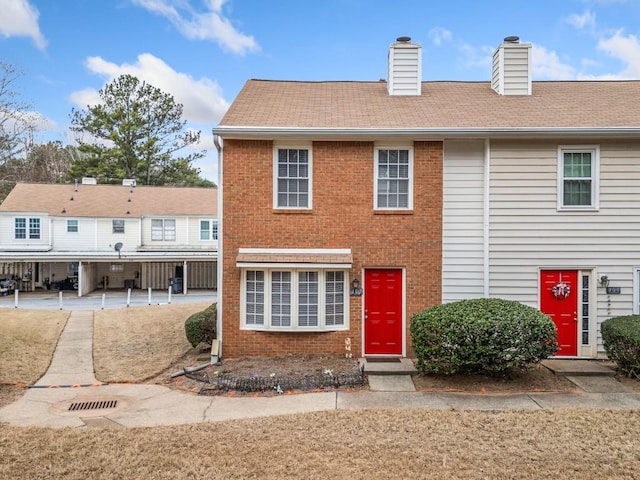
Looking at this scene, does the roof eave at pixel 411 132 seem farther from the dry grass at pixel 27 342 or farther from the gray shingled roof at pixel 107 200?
the gray shingled roof at pixel 107 200

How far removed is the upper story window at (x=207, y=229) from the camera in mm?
29125

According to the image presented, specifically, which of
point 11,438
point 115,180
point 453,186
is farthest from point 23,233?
point 453,186

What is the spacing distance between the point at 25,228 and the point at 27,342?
18097 mm

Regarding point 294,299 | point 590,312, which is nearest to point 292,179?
point 294,299

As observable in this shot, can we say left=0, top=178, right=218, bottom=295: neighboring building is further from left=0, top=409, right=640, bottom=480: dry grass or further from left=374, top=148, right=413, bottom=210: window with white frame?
left=0, top=409, right=640, bottom=480: dry grass

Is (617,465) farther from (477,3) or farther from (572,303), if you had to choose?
(477,3)

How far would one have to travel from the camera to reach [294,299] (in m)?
10.2

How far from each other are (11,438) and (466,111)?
11293 millimetres

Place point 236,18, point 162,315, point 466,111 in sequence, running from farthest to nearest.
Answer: point 236,18, point 162,315, point 466,111

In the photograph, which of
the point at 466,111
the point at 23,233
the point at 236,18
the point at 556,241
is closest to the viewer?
the point at 556,241

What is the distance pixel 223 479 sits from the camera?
15.8ft

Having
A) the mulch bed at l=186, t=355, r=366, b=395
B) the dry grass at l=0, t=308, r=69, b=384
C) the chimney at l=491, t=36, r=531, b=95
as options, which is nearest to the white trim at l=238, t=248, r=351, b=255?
the mulch bed at l=186, t=355, r=366, b=395

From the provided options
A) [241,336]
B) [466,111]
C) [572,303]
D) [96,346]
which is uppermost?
[466,111]

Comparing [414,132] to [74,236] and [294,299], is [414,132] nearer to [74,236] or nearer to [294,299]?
[294,299]
